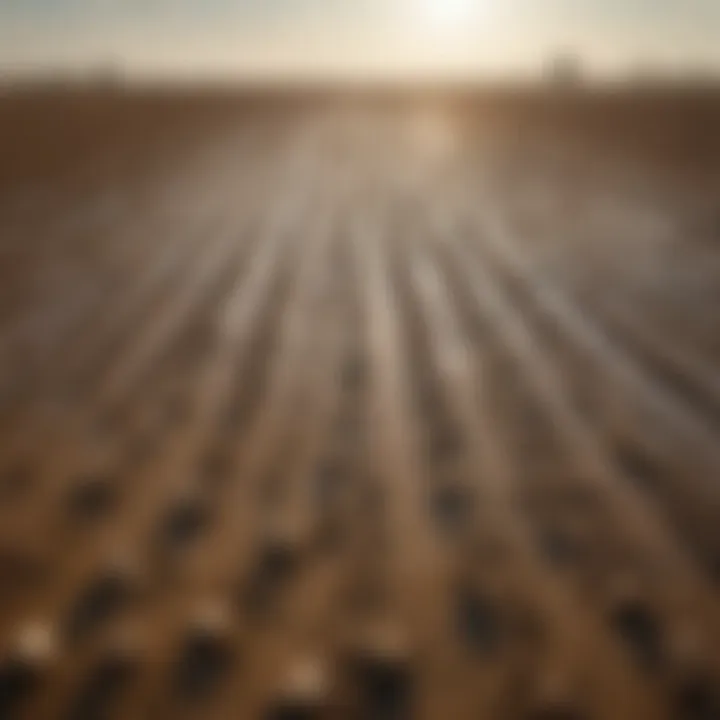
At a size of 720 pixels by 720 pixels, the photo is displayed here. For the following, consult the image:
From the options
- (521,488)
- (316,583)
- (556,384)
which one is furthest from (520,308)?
(316,583)

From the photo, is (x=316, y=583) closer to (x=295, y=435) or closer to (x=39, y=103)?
(x=295, y=435)

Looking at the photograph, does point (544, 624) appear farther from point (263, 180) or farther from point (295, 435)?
point (263, 180)

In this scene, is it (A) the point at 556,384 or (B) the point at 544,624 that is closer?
(B) the point at 544,624

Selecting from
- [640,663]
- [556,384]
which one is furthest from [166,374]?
[640,663]

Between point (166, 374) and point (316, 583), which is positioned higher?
point (166, 374)

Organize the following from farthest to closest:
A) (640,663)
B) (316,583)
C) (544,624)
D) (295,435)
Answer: (295,435) < (316,583) < (544,624) < (640,663)

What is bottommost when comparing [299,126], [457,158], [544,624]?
[544,624]

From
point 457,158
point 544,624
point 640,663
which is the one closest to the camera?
point 640,663
